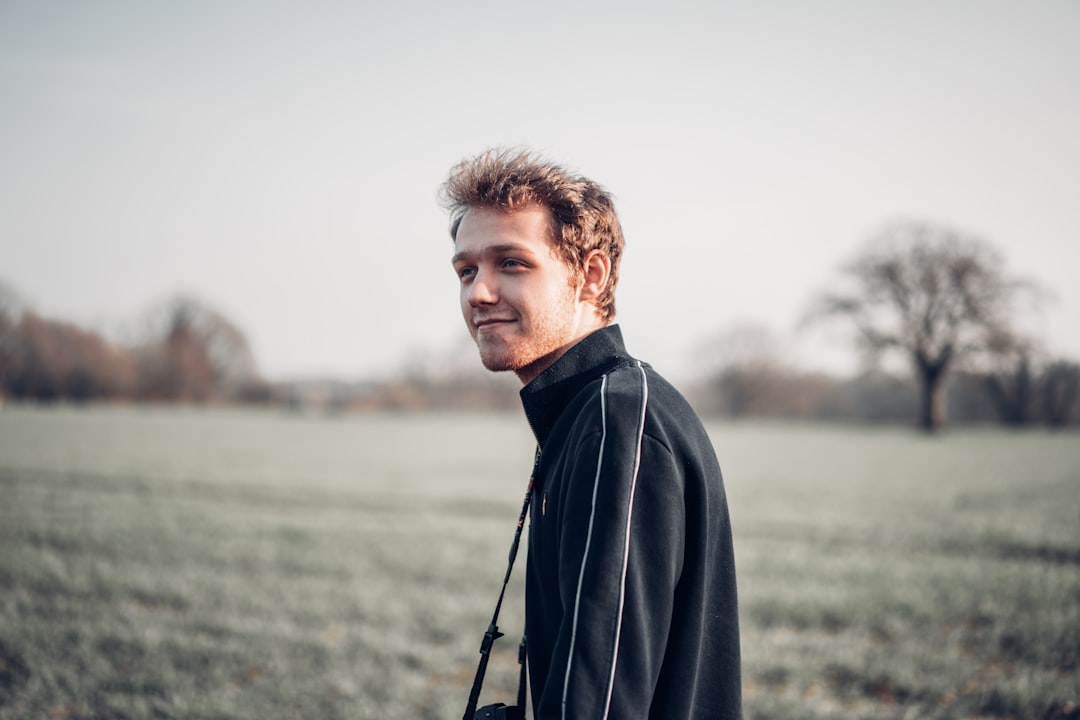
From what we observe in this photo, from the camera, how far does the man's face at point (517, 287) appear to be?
6.04ft

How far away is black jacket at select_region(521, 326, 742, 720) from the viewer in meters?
1.41

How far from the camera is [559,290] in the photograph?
1877 mm

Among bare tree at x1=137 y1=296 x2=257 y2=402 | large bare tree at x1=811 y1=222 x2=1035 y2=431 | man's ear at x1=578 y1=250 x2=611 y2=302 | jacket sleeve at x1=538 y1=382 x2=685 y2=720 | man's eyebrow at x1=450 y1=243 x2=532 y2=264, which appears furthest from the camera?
bare tree at x1=137 y1=296 x2=257 y2=402

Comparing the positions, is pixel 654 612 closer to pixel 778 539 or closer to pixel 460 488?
pixel 778 539

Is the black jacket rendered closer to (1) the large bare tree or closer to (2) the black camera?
(2) the black camera

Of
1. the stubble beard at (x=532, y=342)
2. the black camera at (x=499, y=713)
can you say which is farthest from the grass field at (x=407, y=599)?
the stubble beard at (x=532, y=342)

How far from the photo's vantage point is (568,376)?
72.4 inches

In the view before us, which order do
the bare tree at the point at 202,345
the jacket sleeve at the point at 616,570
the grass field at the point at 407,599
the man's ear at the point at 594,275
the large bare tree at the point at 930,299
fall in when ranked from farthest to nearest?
the bare tree at the point at 202,345
the large bare tree at the point at 930,299
the grass field at the point at 407,599
the man's ear at the point at 594,275
the jacket sleeve at the point at 616,570

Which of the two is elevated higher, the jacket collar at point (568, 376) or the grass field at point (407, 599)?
the jacket collar at point (568, 376)

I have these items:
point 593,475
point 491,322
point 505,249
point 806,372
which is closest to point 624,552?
point 593,475

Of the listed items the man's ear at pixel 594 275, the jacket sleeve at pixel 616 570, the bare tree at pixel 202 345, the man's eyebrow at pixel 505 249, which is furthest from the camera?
the bare tree at pixel 202 345

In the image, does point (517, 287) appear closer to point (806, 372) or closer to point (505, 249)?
point (505, 249)

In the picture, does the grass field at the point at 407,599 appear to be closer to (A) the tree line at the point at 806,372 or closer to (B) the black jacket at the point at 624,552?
(B) the black jacket at the point at 624,552

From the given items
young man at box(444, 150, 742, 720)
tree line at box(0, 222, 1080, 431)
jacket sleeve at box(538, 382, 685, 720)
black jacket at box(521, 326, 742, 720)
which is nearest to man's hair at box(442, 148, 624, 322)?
young man at box(444, 150, 742, 720)
